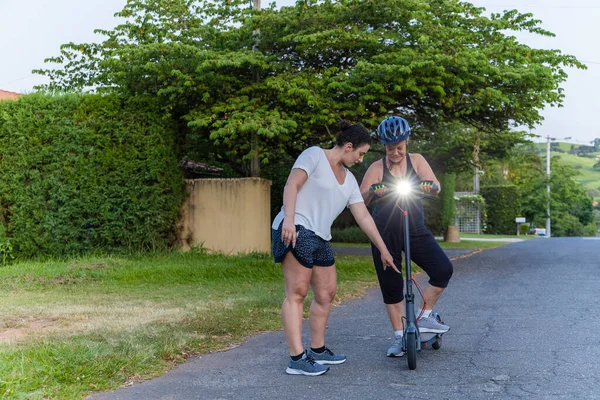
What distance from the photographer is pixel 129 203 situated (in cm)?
1309

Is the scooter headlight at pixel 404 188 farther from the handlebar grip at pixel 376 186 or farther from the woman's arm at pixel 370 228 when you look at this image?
the woman's arm at pixel 370 228

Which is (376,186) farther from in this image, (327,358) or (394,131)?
(327,358)

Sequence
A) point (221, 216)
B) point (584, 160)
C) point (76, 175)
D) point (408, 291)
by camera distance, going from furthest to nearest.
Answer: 1. point (584, 160)
2. point (221, 216)
3. point (76, 175)
4. point (408, 291)

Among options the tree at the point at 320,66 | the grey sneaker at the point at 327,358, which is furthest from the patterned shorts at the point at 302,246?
the tree at the point at 320,66

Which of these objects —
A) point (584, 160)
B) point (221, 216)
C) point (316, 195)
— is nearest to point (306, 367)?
point (316, 195)

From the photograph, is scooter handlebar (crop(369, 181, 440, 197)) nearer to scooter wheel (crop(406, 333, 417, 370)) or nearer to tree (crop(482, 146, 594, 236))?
scooter wheel (crop(406, 333, 417, 370))

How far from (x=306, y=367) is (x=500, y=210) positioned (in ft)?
135

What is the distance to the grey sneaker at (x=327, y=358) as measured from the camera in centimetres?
530

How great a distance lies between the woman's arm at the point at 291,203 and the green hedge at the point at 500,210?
40785 millimetres

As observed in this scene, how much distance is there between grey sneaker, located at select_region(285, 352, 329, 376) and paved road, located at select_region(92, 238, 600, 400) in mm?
53

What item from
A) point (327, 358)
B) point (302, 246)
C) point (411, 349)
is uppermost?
point (302, 246)

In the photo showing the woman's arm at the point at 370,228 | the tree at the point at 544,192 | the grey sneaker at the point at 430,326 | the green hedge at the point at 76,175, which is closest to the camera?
the woman's arm at the point at 370,228

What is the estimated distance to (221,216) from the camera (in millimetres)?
14547

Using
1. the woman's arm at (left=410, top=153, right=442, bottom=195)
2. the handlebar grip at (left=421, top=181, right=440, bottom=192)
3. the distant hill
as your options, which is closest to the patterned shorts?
the handlebar grip at (left=421, top=181, right=440, bottom=192)
